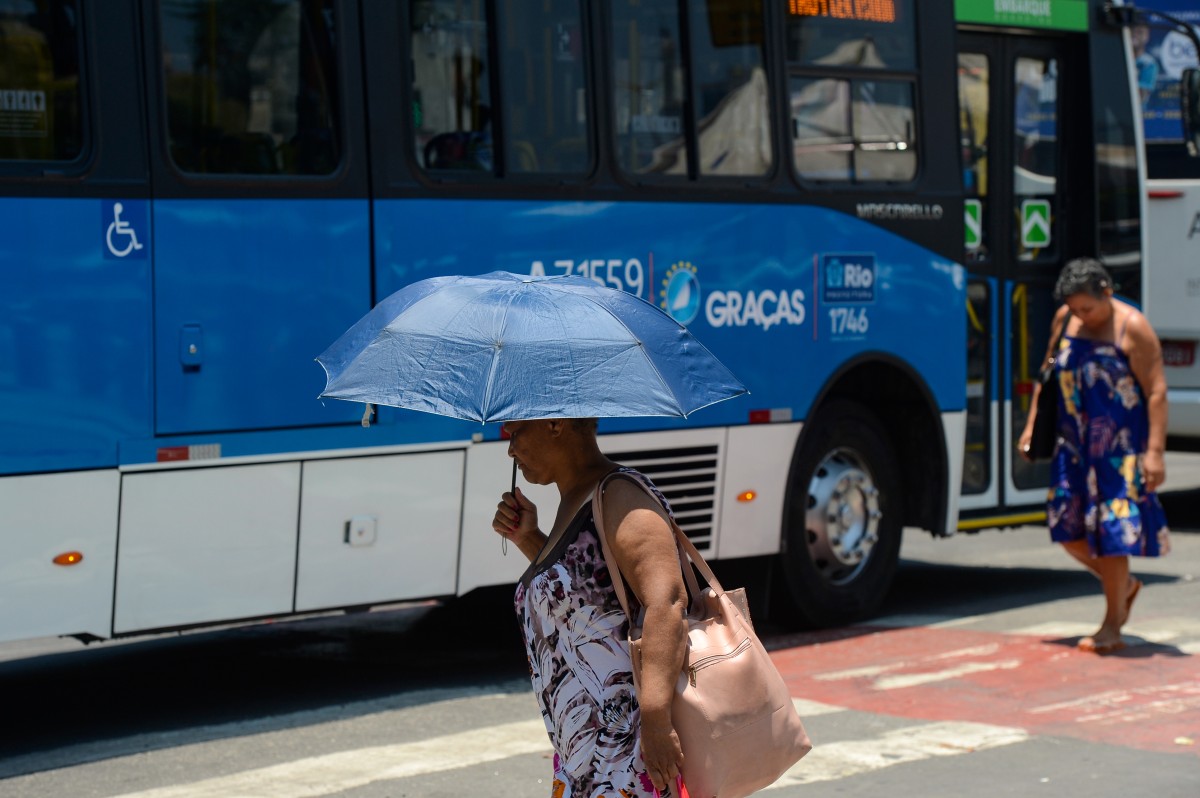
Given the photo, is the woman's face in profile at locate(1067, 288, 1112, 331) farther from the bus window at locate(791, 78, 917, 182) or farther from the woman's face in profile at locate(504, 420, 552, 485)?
the woman's face in profile at locate(504, 420, 552, 485)

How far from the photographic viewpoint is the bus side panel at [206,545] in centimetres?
702

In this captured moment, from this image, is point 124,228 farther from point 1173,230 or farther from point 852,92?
point 1173,230

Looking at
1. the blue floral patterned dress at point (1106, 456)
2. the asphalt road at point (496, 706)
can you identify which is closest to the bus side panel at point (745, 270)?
the blue floral patterned dress at point (1106, 456)

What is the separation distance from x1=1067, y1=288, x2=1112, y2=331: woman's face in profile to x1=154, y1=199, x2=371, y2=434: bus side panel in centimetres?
343

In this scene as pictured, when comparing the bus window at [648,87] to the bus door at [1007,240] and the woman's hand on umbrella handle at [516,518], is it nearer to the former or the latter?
the bus door at [1007,240]

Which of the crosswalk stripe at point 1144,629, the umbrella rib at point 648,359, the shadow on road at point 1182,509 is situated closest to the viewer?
the umbrella rib at point 648,359

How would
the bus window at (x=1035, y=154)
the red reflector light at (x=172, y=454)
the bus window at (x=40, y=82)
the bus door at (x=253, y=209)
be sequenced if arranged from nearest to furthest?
the bus window at (x=40, y=82)
the red reflector light at (x=172, y=454)
the bus door at (x=253, y=209)
the bus window at (x=1035, y=154)

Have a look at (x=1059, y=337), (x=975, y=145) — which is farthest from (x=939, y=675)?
(x=975, y=145)

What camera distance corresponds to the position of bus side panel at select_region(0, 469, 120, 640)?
263 inches

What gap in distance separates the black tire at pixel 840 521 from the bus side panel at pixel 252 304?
2.84 metres

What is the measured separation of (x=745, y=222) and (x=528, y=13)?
159 centimetres

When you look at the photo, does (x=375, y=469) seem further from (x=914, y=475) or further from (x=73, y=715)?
(x=914, y=475)

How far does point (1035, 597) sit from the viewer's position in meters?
10.9

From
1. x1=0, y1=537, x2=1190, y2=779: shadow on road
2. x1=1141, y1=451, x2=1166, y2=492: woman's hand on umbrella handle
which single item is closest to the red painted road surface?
x1=0, y1=537, x2=1190, y2=779: shadow on road
